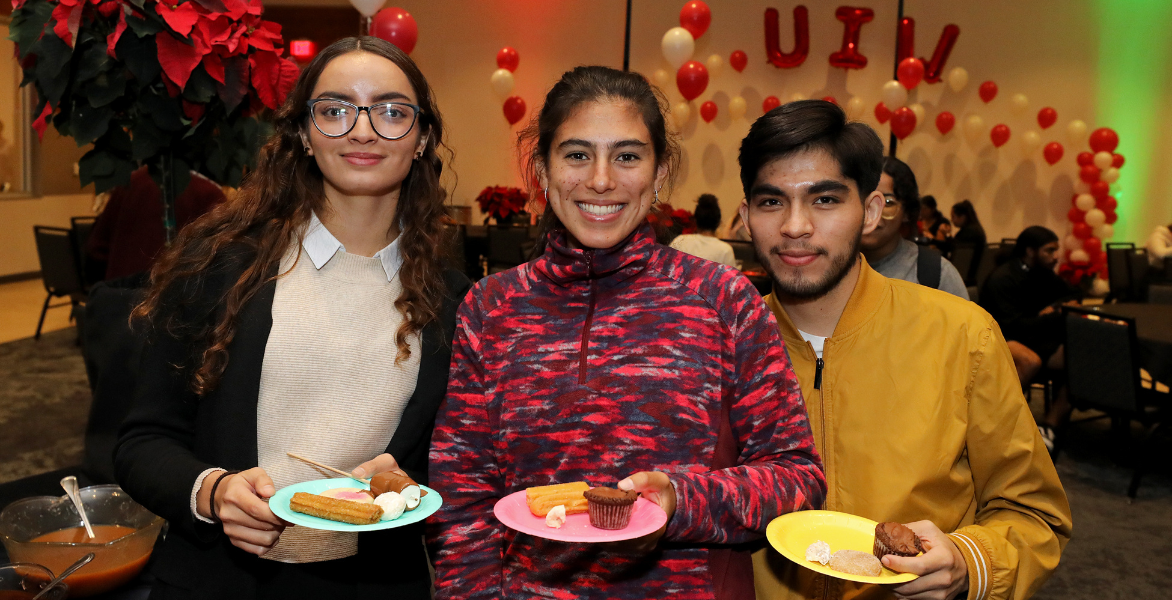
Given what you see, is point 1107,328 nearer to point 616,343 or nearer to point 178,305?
point 616,343

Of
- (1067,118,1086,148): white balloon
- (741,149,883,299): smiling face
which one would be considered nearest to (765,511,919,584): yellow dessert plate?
(741,149,883,299): smiling face

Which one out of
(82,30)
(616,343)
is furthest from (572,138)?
(82,30)

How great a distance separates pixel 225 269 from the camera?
1584 millimetres

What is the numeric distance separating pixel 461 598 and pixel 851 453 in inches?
28.5

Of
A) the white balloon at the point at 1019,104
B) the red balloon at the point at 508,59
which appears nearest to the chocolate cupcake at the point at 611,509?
the red balloon at the point at 508,59

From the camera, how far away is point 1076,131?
35.3ft

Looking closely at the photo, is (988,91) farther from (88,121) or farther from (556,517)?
(556,517)

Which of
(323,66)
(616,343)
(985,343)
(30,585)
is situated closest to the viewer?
(30,585)

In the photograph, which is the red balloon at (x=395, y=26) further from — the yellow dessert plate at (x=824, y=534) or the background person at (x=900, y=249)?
the yellow dessert plate at (x=824, y=534)

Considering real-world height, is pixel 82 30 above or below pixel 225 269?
above

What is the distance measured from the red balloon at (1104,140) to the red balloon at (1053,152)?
0.40m

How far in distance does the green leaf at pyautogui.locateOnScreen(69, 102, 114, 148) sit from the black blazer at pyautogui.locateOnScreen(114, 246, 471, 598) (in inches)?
28.3

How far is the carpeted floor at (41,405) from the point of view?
4656 millimetres

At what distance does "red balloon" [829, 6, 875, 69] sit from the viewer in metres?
10.4
